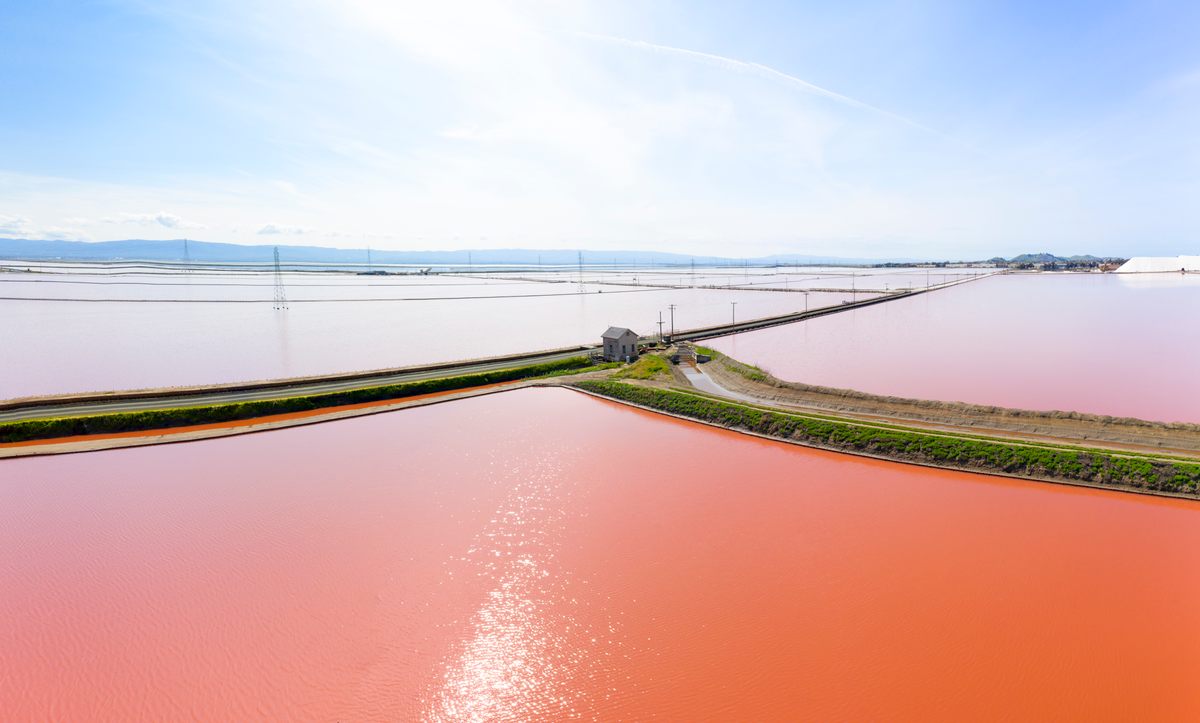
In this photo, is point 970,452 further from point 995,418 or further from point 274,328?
point 274,328

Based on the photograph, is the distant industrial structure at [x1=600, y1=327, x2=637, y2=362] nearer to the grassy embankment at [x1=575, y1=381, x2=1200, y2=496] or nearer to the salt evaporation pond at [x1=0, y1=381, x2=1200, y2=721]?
the grassy embankment at [x1=575, y1=381, x2=1200, y2=496]

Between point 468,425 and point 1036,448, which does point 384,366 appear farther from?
point 1036,448

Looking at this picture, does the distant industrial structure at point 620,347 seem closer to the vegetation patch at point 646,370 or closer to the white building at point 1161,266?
the vegetation patch at point 646,370

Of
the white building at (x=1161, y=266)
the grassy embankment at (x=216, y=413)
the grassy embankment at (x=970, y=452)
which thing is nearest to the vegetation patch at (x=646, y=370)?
the grassy embankment at (x=970, y=452)

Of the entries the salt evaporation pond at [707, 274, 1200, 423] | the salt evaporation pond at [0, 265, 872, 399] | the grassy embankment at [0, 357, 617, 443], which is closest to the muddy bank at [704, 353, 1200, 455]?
the salt evaporation pond at [707, 274, 1200, 423]

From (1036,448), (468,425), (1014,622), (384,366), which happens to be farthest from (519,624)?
(384,366)

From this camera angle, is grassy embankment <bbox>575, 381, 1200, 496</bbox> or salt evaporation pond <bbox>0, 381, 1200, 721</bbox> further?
grassy embankment <bbox>575, 381, 1200, 496</bbox>
